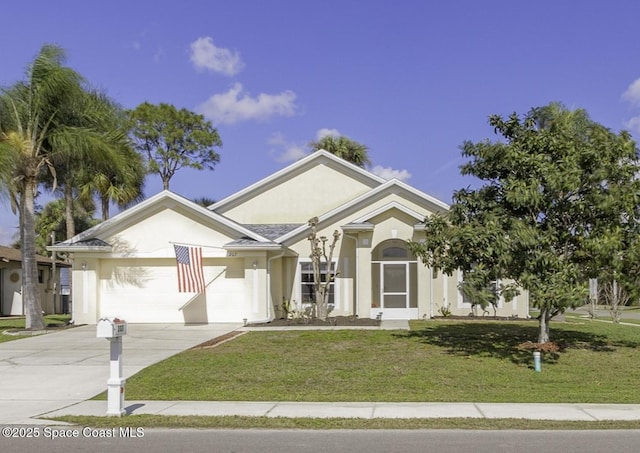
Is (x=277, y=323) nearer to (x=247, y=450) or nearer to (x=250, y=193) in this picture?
(x=250, y=193)

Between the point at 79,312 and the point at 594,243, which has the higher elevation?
the point at 594,243

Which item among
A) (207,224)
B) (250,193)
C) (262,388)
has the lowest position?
(262,388)

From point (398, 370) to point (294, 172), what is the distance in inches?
630

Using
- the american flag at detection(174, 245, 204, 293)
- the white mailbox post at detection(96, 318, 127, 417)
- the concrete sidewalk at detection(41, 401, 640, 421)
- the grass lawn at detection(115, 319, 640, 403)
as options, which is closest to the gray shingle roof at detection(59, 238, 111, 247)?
the american flag at detection(174, 245, 204, 293)

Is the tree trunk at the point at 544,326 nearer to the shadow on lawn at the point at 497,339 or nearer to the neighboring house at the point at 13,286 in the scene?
the shadow on lawn at the point at 497,339

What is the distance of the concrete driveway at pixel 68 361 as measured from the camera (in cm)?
1055

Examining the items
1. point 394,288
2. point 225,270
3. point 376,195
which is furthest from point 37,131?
point 394,288

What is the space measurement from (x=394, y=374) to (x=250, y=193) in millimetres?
16450

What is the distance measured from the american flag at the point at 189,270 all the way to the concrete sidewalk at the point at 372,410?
1042 cm

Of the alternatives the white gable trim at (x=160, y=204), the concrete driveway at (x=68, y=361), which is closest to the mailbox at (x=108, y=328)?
the concrete driveway at (x=68, y=361)

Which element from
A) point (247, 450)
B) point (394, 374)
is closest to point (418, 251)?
point (394, 374)

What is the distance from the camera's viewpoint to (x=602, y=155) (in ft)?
44.0

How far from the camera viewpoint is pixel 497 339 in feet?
54.0

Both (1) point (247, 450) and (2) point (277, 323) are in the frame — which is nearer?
(1) point (247, 450)
